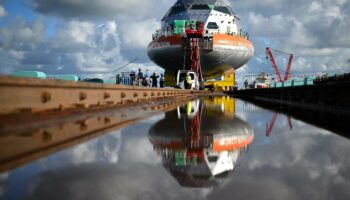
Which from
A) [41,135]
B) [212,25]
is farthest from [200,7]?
[41,135]

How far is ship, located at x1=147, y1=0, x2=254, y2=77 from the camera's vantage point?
52.6 metres

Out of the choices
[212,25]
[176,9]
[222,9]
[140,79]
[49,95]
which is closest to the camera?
[49,95]

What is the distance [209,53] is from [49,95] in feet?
152

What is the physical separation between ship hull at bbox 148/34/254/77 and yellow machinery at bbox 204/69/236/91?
3621 mm

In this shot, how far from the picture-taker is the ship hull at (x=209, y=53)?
173ft

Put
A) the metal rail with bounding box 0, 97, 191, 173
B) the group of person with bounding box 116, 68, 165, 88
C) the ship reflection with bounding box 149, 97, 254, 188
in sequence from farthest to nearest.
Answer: the group of person with bounding box 116, 68, 165, 88 → the metal rail with bounding box 0, 97, 191, 173 → the ship reflection with bounding box 149, 97, 254, 188

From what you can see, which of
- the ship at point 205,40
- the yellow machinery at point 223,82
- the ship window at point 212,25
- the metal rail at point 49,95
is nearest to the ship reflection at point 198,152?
the metal rail at point 49,95

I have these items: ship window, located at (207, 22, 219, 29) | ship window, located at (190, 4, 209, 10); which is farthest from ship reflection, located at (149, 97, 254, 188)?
ship window, located at (190, 4, 209, 10)

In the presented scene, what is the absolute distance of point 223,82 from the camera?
210ft

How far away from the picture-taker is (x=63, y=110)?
734cm

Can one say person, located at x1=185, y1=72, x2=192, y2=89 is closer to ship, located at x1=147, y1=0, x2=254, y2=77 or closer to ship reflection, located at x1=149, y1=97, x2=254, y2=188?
ship, located at x1=147, y1=0, x2=254, y2=77

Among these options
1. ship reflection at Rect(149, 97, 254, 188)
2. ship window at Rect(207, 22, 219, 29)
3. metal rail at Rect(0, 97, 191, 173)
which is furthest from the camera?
ship window at Rect(207, 22, 219, 29)

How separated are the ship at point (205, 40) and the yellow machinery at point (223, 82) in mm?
1809

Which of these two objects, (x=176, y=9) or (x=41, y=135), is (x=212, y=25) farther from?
(x=41, y=135)
